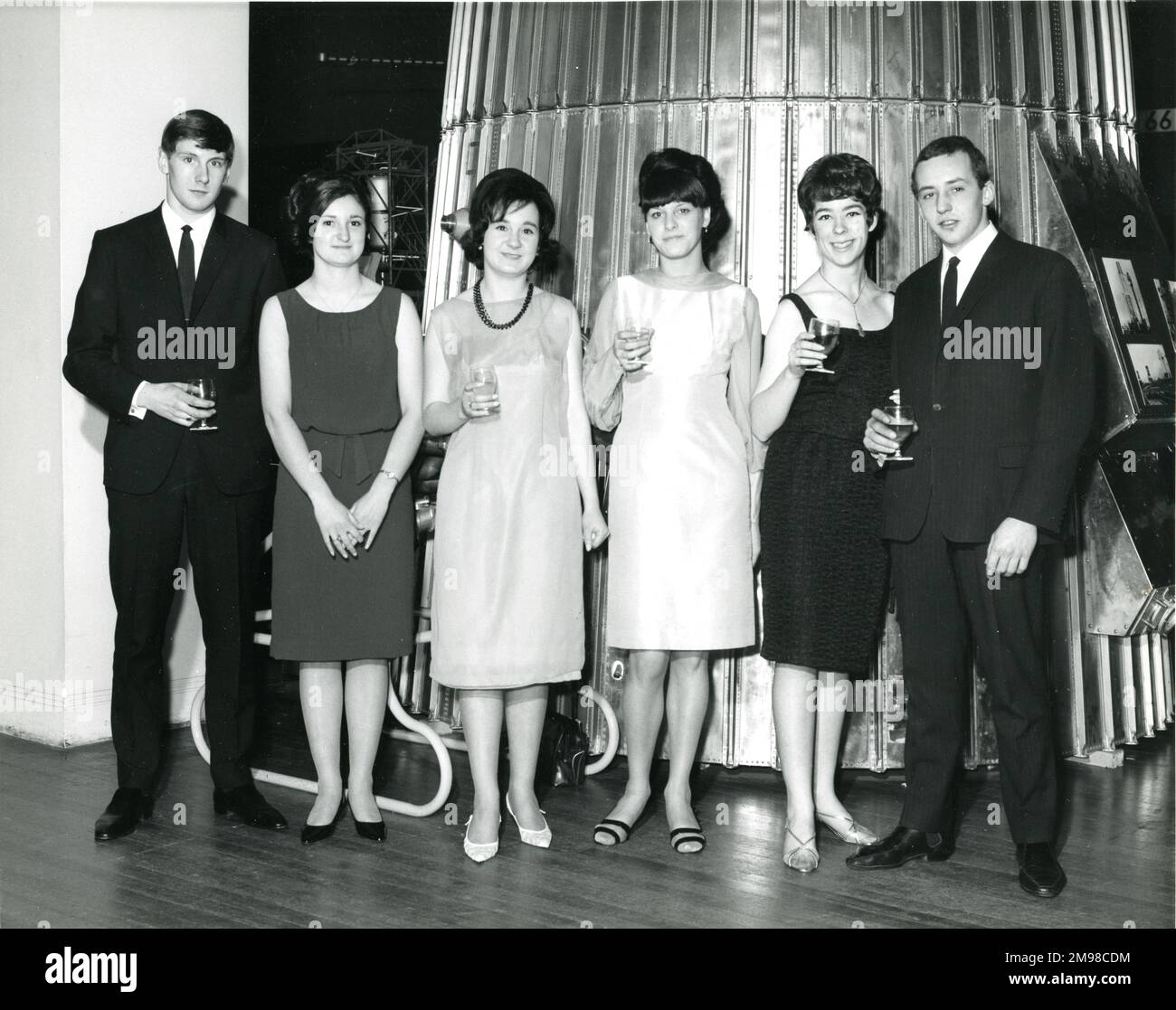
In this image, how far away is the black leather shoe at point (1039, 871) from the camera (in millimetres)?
3204

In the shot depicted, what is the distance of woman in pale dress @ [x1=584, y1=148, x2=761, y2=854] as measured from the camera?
11.6 ft

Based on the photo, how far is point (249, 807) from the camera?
12.1 ft

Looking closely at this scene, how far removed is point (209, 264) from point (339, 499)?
2.78 feet

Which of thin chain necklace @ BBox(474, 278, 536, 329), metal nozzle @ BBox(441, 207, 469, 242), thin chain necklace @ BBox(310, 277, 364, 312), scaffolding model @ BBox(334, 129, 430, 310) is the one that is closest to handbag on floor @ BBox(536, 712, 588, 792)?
thin chain necklace @ BBox(474, 278, 536, 329)

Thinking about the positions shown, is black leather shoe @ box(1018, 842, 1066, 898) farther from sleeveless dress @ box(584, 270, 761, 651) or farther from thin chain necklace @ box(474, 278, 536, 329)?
thin chain necklace @ box(474, 278, 536, 329)

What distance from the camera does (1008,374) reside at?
3191 millimetres

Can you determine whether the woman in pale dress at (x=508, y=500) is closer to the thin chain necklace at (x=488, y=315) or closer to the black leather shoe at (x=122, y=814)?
the thin chain necklace at (x=488, y=315)

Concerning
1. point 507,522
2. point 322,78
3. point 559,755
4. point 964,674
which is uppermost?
point 322,78

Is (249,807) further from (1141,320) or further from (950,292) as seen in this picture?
(1141,320)

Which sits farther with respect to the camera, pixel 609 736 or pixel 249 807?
pixel 609 736

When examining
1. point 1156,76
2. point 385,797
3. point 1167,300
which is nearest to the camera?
point 385,797

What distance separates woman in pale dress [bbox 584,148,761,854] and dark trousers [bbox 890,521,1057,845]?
51 cm

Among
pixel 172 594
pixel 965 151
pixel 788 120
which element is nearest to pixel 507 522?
pixel 172 594
